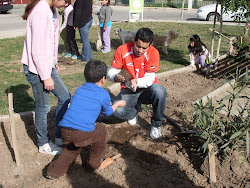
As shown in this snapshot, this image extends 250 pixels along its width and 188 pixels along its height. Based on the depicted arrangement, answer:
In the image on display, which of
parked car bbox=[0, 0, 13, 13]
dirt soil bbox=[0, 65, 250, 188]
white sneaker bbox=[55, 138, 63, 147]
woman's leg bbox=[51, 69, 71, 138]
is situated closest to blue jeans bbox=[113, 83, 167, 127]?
dirt soil bbox=[0, 65, 250, 188]

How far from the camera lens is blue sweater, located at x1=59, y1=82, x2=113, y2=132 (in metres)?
2.76

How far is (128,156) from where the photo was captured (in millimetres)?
3381

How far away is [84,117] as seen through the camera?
277cm

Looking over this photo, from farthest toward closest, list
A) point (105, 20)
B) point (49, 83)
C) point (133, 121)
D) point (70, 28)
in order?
point (105, 20), point (70, 28), point (133, 121), point (49, 83)

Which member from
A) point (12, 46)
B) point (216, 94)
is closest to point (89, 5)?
point (12, 46)

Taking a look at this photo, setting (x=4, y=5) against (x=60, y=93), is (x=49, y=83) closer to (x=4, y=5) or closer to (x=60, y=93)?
(x=60, y=93)

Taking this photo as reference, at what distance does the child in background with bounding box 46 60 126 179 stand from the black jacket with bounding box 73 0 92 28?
448 centimetres

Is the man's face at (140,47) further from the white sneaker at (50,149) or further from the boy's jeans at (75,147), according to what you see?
the white sneaker at (50,149)

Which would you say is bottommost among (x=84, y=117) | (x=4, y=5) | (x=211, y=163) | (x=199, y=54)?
(x=211, y=163)

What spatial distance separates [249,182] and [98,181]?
4.96 ft

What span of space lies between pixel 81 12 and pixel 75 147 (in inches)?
190

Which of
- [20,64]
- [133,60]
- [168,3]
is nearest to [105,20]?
[20,64]

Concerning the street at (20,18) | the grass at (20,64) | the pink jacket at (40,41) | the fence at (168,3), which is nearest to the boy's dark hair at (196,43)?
the grass at (20,64)

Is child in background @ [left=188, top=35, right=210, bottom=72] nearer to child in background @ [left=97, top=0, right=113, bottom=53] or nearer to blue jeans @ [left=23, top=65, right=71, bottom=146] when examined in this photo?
child in background @ [left=97, top=0, right=113, bottom=53]
